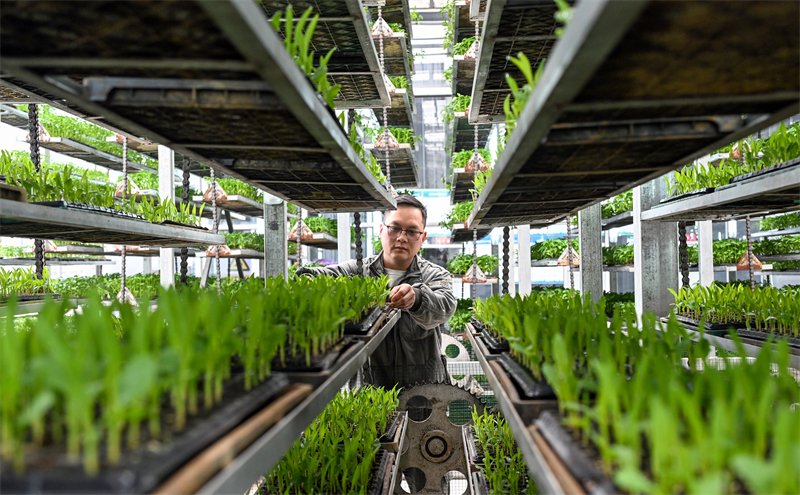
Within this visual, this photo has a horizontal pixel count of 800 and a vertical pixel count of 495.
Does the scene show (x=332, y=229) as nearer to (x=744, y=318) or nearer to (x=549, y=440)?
(x=744, y=318)

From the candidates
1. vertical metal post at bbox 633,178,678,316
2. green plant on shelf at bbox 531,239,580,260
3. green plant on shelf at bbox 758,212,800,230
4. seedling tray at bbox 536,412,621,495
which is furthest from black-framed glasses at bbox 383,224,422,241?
green plant on shelf at bbox 758,212,800,230

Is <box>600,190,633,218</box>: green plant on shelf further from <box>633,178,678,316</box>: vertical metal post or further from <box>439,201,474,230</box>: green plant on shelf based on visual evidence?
<box>439,201,474,230</box>: green plant on shelf

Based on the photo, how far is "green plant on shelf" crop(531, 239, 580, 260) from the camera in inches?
199

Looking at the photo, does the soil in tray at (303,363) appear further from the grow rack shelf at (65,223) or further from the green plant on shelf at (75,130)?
the green plant on shelf at (75,130)

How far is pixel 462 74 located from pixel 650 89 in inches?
136

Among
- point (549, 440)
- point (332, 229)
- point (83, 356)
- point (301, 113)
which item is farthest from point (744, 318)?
point (332, 229)

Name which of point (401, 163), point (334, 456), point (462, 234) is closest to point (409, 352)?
point (334, 456)

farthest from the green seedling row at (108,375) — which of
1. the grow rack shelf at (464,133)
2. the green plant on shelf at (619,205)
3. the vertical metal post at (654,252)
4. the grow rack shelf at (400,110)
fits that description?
Result: the green plant on shelf at (619,205)

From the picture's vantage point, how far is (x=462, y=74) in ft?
13.2

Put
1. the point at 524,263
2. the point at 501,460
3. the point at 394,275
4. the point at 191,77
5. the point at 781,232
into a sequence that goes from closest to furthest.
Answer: the point at 191,77, the point at 501,460, the point at 394,275, the point at 524,263, the point at 781,232

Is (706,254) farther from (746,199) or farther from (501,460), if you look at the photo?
(501,460)

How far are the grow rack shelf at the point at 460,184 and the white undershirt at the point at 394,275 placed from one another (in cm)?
153

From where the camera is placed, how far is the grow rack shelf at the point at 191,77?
663 mm

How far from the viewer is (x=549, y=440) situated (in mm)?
734
